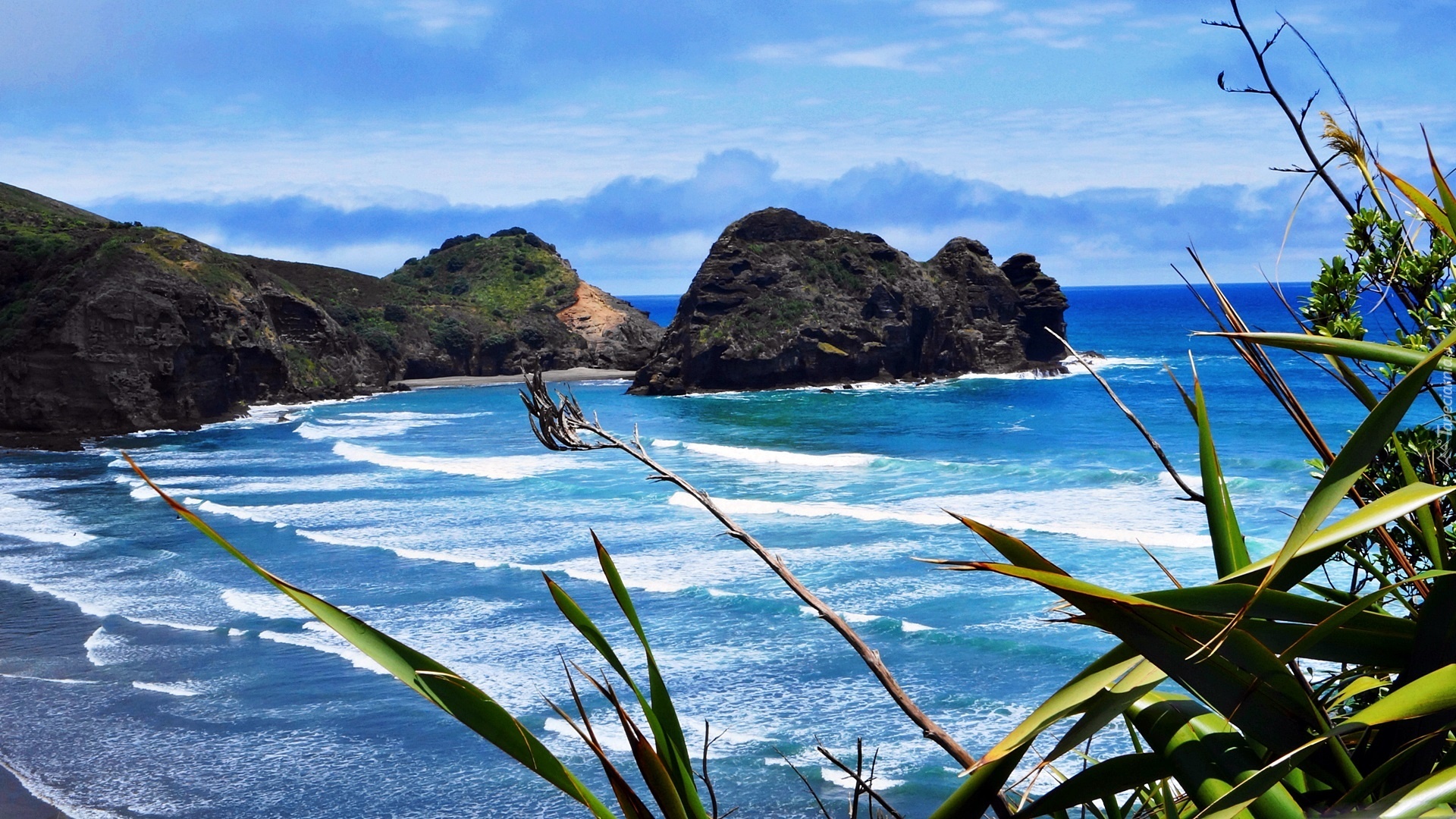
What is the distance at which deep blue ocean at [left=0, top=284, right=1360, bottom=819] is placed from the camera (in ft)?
36.4

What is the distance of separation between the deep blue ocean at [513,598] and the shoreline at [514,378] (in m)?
31.4

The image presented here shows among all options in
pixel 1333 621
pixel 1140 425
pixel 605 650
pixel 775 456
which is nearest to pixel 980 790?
pixel 1333 621

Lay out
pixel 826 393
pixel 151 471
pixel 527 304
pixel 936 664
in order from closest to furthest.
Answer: pixel 936 664 < pixel 151 471 < pixel 826 393 < pixel 527 304

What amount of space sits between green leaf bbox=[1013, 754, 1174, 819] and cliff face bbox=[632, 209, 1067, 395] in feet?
201

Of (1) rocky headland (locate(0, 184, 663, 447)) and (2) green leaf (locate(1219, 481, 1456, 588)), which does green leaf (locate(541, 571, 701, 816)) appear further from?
(1) rocky headland (locate(0, 184, 663, 447))

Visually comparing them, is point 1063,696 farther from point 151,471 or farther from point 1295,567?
point 151,471

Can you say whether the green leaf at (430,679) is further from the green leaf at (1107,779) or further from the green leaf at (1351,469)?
the green leaf at (1351,469)

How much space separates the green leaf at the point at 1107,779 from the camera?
44.1 inches

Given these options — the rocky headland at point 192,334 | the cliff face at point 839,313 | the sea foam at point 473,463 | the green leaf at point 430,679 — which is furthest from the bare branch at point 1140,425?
the cliff face at point 839,313

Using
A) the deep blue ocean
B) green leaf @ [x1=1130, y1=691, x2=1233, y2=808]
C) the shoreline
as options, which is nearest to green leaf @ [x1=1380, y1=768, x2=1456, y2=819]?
green leaf @ [x1=1130, y1=691, x2=1233, y2=808]

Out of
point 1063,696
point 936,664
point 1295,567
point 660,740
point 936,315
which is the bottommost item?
point 936,664

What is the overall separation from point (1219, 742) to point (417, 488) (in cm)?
3026

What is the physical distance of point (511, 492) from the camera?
28.8m

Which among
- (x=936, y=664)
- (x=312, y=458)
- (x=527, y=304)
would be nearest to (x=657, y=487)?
(x=312, y=458)
